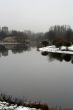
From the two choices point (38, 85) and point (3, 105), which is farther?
point (38, 85)

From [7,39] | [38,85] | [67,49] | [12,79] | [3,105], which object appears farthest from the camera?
[7,39]

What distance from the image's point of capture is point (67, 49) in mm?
35125

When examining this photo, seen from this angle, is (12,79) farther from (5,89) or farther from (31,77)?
(5,89)

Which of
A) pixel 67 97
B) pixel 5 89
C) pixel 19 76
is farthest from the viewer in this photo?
pixel 19 76

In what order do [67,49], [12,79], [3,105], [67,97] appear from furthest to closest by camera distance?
[67,49] < [12,79] < [67,97] < [3,105]

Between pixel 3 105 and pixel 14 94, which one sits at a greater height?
pixel 3 105

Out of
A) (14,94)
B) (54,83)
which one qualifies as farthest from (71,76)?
(14,94)

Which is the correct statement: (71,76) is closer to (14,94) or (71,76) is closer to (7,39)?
(14,94)

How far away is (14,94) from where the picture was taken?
9.34m

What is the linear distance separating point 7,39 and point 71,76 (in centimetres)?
8082

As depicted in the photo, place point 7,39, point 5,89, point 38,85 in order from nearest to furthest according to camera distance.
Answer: point 5,89 → point 38,85 → point 7,39

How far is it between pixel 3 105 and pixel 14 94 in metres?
3.09

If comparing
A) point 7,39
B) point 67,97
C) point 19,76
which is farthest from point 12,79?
point 7,39

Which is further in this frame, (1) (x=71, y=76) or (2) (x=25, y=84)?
(1) (x=71, y=76)
